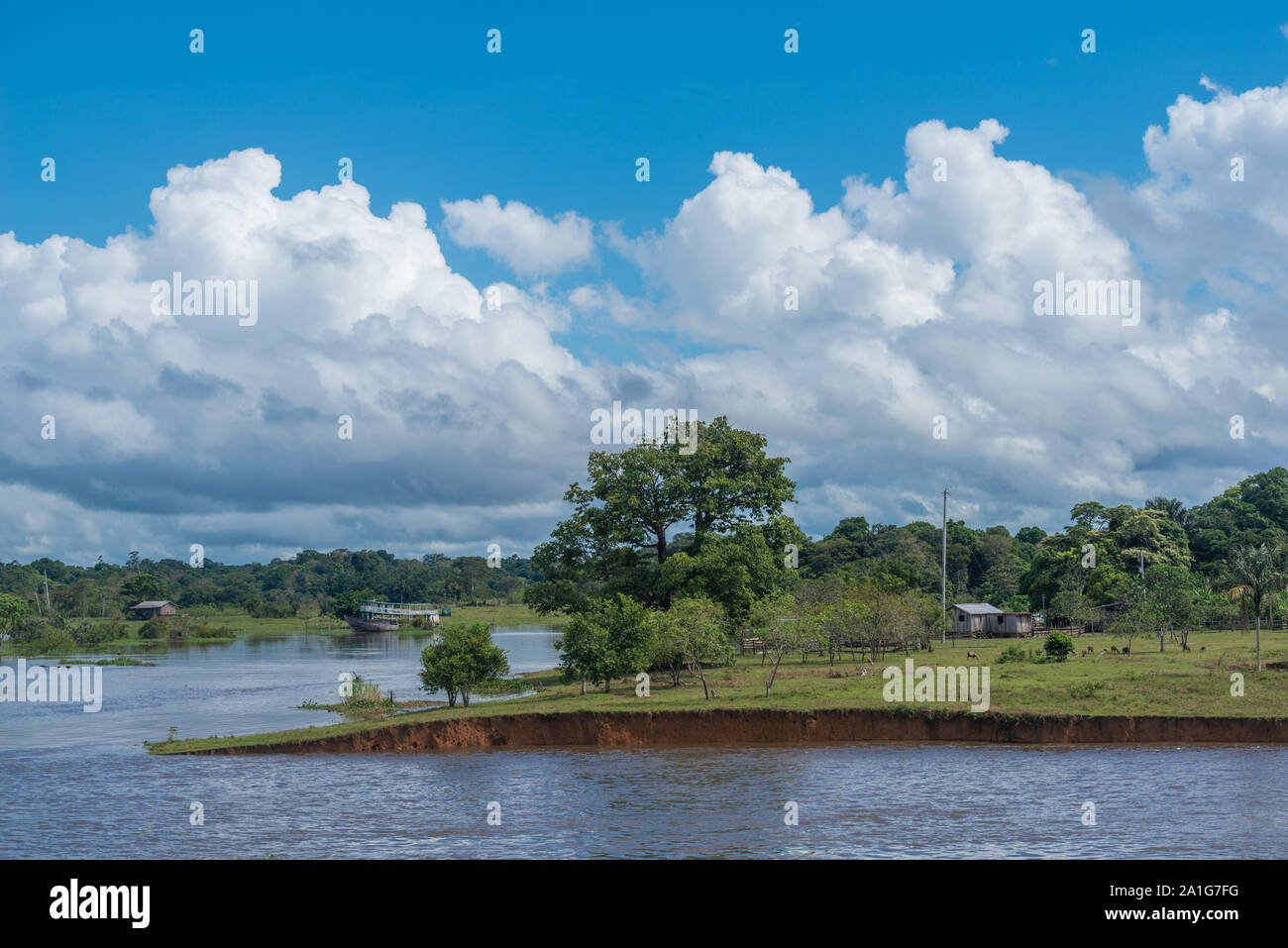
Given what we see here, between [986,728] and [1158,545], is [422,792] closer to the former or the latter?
[986,728]

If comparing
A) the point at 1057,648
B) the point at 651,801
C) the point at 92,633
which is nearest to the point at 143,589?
the point at 92,633

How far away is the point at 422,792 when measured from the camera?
27484 millimetres

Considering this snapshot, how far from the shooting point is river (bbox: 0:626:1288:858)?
21.3 metres

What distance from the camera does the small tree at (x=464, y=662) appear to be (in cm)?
4022

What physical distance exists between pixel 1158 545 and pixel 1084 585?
79.1 ft

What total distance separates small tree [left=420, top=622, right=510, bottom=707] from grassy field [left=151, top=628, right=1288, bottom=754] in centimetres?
121

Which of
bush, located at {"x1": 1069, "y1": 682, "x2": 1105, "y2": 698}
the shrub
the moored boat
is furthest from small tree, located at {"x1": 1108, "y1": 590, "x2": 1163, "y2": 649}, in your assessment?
the moored boat

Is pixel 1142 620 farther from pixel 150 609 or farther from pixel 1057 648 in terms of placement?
pixel 150 609

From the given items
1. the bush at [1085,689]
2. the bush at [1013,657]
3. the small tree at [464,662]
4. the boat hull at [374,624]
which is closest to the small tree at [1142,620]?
the bush at [1013,657]

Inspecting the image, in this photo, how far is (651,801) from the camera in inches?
1022

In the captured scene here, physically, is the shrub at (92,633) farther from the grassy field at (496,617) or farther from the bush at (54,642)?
the grassy field at (496,617)

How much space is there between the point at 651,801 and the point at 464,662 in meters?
16.1

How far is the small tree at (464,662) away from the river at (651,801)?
582 cm

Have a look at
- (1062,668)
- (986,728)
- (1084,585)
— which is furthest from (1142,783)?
(1084,585)
